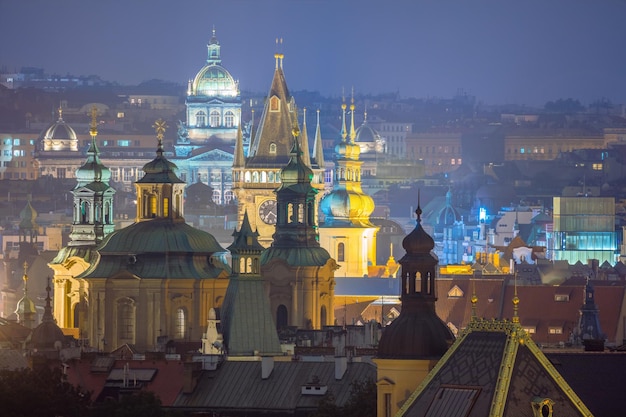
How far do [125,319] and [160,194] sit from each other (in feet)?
17.6

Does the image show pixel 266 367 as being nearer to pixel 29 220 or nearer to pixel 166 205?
pixel 166 205

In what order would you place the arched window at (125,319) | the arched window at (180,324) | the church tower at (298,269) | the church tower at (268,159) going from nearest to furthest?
the arched window at (125,319) < the arched window at (180,324) < the church tower at (298,269) < the church tower at (268,159)

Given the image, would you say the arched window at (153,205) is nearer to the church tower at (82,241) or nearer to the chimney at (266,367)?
the church tower at (82,241)

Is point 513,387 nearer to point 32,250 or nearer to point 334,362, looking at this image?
point 334,362

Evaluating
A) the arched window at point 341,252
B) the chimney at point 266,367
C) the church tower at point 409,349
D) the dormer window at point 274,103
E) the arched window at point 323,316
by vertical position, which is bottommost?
the chimney at point 266,367

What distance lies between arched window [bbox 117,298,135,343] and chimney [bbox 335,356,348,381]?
2367 cm

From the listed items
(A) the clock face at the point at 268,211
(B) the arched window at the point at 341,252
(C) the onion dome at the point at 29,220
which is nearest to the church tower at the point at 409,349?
(B) the arched window at the point at 341,252

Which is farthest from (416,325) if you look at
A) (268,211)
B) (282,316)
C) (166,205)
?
(268,211)

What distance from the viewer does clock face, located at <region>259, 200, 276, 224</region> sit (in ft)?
449

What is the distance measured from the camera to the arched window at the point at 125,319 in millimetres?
98812

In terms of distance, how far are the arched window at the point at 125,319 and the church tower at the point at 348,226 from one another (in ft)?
116

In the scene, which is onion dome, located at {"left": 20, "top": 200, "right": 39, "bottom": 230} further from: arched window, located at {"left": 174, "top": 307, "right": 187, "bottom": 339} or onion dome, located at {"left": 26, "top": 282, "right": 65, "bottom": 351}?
onion dome, located at {"left": 26, "top": 282, "right": 65, "bottom": 351}

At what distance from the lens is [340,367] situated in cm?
7500

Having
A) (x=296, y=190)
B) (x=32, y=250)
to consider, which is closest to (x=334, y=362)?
(x=296, y=190)
